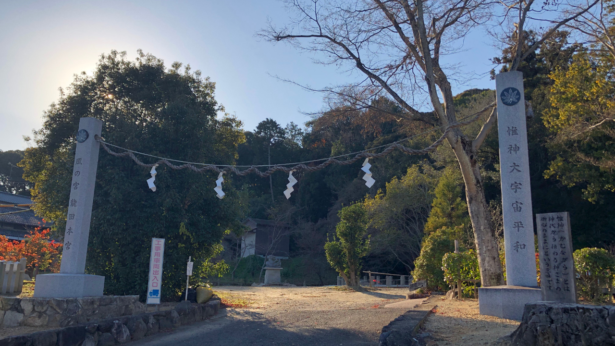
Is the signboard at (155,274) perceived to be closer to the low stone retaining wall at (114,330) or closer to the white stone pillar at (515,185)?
the low stone retaining wall at (114,330)

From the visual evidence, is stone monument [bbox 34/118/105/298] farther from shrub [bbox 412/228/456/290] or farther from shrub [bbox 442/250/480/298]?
shrub [bbox 412/228/456/290]

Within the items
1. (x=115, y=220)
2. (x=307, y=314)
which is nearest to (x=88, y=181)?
(x=115, y=220)

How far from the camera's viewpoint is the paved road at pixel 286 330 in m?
6.66

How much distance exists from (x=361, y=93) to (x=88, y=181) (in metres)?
7.17

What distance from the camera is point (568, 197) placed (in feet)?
63.0

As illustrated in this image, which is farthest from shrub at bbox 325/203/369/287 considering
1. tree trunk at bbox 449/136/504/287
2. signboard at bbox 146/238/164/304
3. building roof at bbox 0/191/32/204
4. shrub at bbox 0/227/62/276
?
building roof at bbox 0/191/32/204

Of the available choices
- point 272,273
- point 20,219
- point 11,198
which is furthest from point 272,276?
point 11,198

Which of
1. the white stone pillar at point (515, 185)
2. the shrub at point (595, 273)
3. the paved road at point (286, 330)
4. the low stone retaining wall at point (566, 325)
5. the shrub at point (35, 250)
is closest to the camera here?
the low stone retaining wall at point (566, 325)

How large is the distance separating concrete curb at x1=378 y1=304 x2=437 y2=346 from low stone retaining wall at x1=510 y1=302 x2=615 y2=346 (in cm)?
122

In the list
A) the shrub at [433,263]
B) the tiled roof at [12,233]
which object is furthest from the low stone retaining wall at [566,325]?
the tiled roof at [12,233]

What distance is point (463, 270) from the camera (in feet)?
34.6

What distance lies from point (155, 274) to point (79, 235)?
171cm

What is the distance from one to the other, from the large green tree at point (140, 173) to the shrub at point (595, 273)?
871 cm

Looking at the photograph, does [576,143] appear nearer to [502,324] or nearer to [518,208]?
[518,208]
